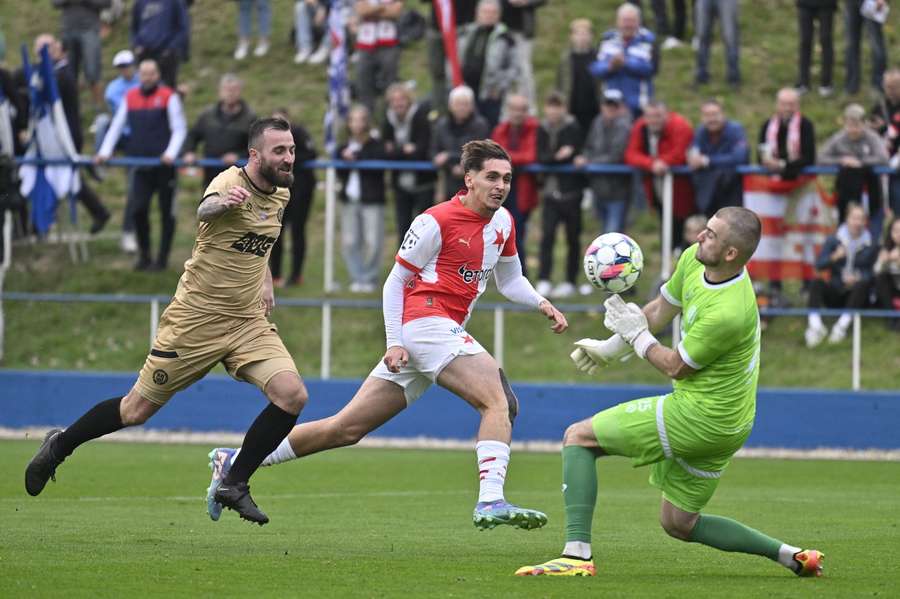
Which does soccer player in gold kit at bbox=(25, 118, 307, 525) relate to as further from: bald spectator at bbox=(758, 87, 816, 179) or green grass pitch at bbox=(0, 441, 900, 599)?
bald spectator at bbox=(758, 87, 816, 179)

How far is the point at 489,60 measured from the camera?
21156 mm

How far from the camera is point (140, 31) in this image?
23.6 meters

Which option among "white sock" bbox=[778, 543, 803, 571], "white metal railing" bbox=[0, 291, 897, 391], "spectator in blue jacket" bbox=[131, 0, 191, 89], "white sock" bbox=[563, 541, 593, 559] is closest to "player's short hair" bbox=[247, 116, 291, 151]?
"white sock" bbox=[563, 541, 593, 559]

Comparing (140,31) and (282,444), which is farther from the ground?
(140,31)

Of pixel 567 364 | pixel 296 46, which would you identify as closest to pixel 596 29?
pixel 296 46

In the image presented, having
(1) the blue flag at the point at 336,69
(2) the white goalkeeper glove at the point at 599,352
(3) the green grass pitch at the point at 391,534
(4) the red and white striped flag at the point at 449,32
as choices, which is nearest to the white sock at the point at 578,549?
(3) the green grass pitch at the point at 391,534

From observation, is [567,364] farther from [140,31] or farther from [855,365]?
[140,31]

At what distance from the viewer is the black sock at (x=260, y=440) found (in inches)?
385

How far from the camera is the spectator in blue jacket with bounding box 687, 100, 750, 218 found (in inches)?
750

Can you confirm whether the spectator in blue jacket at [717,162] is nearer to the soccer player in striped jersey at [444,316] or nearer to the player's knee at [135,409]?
the soccer player in striped jersey at [444,316]

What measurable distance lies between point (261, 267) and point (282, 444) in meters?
1.12

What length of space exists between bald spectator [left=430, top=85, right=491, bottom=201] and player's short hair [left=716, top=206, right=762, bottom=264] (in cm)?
1117

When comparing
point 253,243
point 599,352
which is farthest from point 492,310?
point 599,352

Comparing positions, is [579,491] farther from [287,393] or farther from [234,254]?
[234,254]
